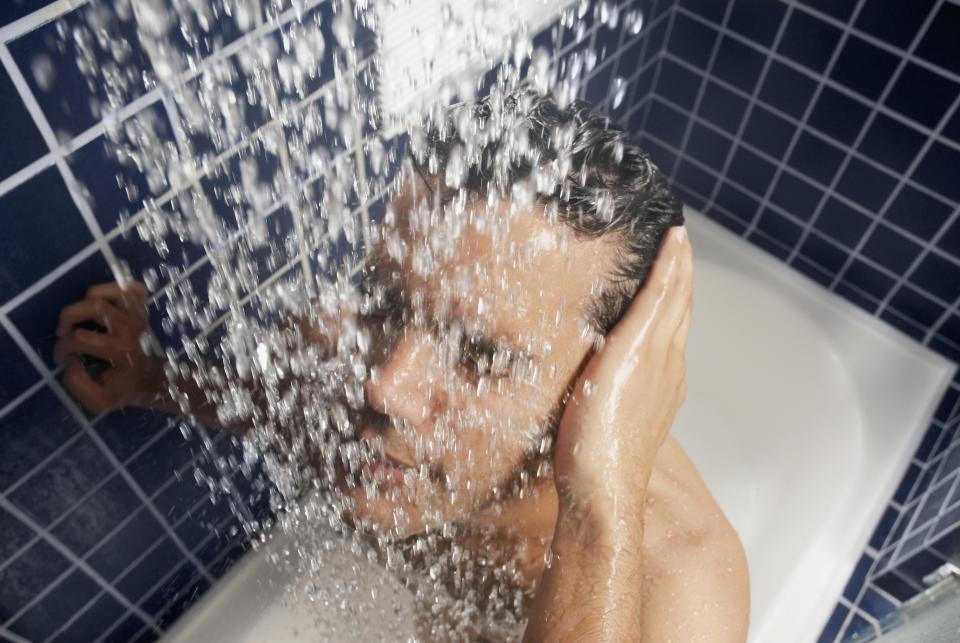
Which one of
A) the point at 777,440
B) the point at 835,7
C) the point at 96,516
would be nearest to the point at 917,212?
the point at 835,7

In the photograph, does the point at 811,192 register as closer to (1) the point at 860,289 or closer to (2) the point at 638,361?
(1) the point at 860,289

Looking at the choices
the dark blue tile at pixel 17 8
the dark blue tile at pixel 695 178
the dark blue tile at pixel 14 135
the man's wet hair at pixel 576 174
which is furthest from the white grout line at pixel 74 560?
the dark blue tile at pixel 695 178

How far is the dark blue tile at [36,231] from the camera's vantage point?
24.9 inches

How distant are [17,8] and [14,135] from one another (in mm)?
105

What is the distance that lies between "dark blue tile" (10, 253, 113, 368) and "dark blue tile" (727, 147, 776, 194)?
1363 mm

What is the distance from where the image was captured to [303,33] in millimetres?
782

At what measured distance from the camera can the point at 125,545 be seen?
39.7 inches

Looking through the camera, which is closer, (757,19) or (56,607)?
(56,607)

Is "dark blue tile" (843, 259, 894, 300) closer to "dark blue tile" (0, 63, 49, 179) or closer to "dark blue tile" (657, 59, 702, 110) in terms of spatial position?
"dark blue tile" (657, 59, 702, 110)

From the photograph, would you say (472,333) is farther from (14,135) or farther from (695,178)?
(695,178)

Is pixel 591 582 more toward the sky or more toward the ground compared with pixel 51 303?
more toward the ground

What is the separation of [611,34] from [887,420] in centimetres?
96

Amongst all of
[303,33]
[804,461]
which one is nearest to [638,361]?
[303,33]

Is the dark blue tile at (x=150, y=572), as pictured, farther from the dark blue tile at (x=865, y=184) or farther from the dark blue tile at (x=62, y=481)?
the dark blue tile at (x=865, y=184)
